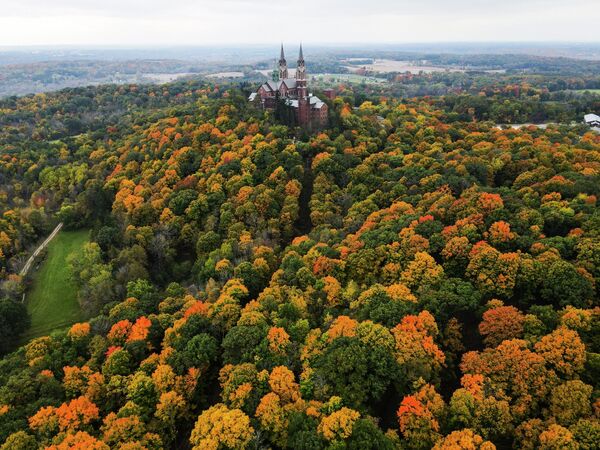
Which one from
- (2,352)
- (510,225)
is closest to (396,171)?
(510,225)

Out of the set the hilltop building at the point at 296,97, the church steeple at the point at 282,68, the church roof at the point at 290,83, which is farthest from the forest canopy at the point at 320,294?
the church steeple at the point at 282,68

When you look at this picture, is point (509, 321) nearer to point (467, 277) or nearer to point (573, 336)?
point (573, 336)

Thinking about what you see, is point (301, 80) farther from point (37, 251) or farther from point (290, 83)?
point (37, 251)

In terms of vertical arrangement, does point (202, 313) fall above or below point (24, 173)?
below

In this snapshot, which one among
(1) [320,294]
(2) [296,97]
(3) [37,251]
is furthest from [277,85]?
(1) [320,294]

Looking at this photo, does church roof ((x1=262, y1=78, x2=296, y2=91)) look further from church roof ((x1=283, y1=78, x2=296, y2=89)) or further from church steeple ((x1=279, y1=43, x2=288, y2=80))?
church steeple ((x1=279, y1=43, x2=288, y2=80))

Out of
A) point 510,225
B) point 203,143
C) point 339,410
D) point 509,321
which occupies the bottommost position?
point 339,410

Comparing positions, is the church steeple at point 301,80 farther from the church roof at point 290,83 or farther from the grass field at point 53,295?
the grass field at point 53,295
